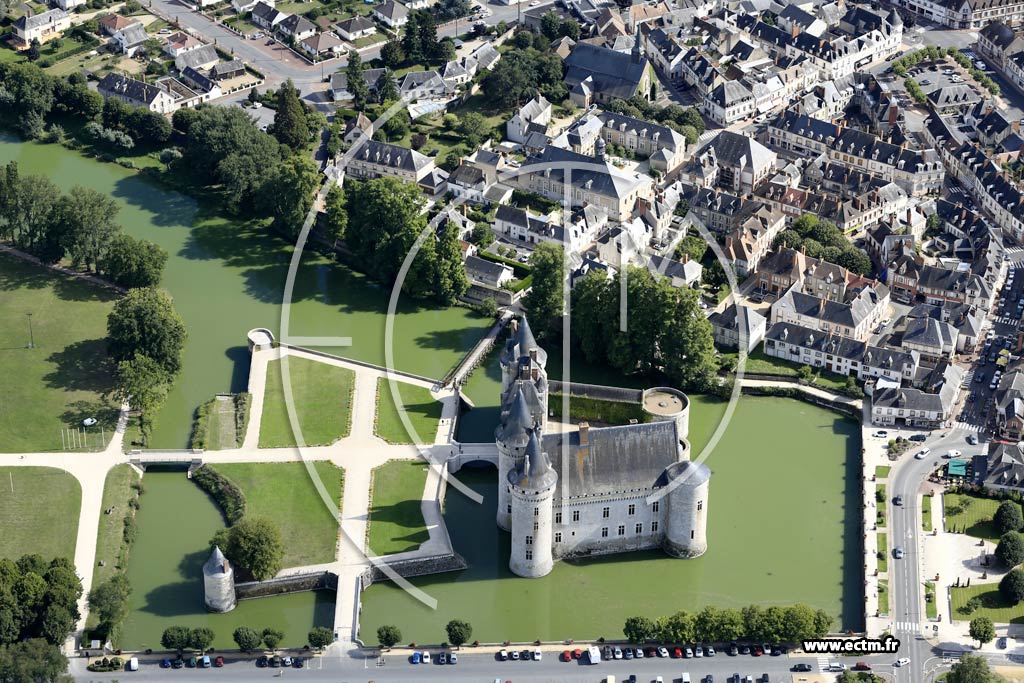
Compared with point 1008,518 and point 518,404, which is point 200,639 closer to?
point 518,404

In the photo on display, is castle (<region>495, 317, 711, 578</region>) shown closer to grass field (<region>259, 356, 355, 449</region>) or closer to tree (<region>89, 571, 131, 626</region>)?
grass field (<region>259, 356, 355, 449</region>)

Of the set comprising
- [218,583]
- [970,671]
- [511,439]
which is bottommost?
[970,671]

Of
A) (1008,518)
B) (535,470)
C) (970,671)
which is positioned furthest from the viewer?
(1008,518)

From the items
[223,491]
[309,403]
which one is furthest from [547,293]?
[223,491]

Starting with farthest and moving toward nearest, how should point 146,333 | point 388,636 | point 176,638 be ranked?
point 146,333, point 388,636, point 176,638

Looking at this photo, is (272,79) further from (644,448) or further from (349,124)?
(644,448)

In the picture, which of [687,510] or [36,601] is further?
[687,510]
